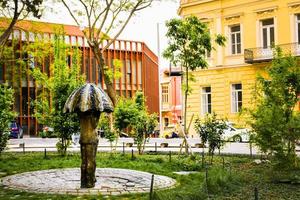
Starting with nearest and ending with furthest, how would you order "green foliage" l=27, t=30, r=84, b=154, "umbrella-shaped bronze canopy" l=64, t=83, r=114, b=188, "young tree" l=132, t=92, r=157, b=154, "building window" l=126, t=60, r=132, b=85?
"umbrella-shaped bronze canopy" l=64, t=83, r=114, b=188 < "green foliage" l=27, t=30, r=84, b=154 < "young tree" l=132, t=92, r=157, b=154 < "building window" l=126, t=60, r=132, b=85

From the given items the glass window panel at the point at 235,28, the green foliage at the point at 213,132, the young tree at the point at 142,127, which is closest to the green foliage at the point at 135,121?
the young tree at the point at 142,127

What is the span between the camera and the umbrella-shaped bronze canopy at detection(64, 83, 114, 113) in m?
10.7

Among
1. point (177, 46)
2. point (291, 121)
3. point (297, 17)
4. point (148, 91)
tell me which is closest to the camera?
point (291, 121)

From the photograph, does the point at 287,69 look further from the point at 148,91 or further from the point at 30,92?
the point at 148,91

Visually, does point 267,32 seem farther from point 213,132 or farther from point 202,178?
point 202,178

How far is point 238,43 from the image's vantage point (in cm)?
3731

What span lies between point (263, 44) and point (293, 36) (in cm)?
244

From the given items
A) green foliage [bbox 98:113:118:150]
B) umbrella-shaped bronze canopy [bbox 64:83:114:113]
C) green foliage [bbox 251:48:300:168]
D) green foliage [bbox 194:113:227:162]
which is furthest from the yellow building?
umbrella-shaped bronze canopy [bbox 64:83:114:113]

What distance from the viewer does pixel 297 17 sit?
1347 inches

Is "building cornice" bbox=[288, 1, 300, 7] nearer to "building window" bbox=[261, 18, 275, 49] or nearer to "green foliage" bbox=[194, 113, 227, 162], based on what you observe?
"building window" bbox=[261, 18, 275, 49]

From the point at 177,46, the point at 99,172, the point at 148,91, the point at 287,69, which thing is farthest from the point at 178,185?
the point at 148,91

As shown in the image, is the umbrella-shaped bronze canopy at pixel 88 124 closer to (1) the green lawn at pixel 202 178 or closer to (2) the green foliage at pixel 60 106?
(1) the green lawn at pixel 202 178

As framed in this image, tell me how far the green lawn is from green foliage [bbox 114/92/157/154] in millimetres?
2739

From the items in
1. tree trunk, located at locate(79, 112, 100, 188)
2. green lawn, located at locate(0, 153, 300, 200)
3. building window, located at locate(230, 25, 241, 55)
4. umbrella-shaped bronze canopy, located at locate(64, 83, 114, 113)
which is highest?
building window, located at locate(230, 25, 241, 55)
